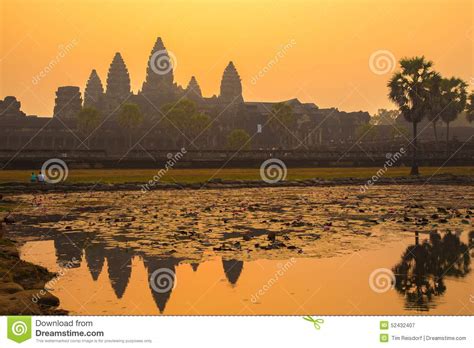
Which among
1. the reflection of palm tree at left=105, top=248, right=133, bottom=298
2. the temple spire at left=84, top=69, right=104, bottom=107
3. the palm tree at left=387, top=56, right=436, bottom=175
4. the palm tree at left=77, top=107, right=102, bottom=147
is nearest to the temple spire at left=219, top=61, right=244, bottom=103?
the temple spire at left=84, top=69, right=104, bottom=107

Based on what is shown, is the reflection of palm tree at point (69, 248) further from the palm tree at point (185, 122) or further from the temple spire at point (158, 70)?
the temple spire at point (158, 70)

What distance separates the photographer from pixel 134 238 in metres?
14.6

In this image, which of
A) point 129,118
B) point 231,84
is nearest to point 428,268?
point 129,118

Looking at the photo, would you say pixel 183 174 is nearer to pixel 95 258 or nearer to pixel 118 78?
pixel 95 258

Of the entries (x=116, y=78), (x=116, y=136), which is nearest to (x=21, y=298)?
(x=116, y=136)

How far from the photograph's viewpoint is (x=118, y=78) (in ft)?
468

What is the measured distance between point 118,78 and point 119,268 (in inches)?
5337

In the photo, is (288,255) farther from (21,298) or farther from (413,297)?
(21,298)

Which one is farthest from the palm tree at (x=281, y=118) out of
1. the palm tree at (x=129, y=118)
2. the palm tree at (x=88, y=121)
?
the palm tree at (x=88, y=121)

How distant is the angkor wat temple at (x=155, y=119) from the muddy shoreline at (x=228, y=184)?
138 feet

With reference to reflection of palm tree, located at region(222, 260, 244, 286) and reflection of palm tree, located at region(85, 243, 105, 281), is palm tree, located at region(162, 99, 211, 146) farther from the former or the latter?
reflection of palm tree, located at region(222, 260, 244, 286)

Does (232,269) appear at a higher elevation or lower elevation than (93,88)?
lower

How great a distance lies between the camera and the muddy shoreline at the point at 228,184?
106 feet
